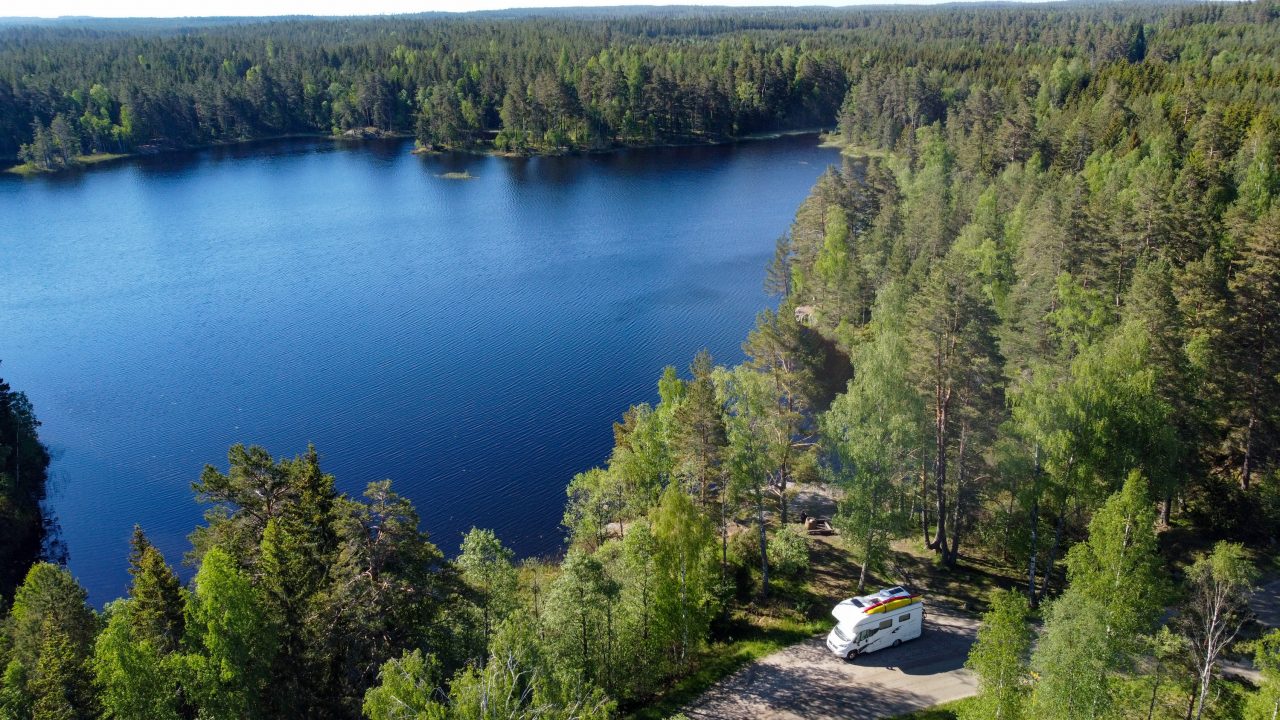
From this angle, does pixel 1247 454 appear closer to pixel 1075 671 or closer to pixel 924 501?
pixel 924 501

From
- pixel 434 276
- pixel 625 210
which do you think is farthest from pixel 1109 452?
pixel 625 210

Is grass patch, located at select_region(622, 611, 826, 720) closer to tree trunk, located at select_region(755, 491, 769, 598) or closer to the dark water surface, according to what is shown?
tree trunk, located at select_region(755, 491, 769, 598)

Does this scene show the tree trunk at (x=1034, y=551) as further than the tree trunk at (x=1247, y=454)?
No

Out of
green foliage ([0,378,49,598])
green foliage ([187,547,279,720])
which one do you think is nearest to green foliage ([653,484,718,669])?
green foliage ([187,547,279,720])

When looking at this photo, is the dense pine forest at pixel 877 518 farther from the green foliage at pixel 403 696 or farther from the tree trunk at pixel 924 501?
the tree trunk at pixel 924 501

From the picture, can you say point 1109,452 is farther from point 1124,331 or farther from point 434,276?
point 434,276

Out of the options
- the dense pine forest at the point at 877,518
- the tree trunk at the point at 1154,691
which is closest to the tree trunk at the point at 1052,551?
the dense pine forest at the point at 877,518
